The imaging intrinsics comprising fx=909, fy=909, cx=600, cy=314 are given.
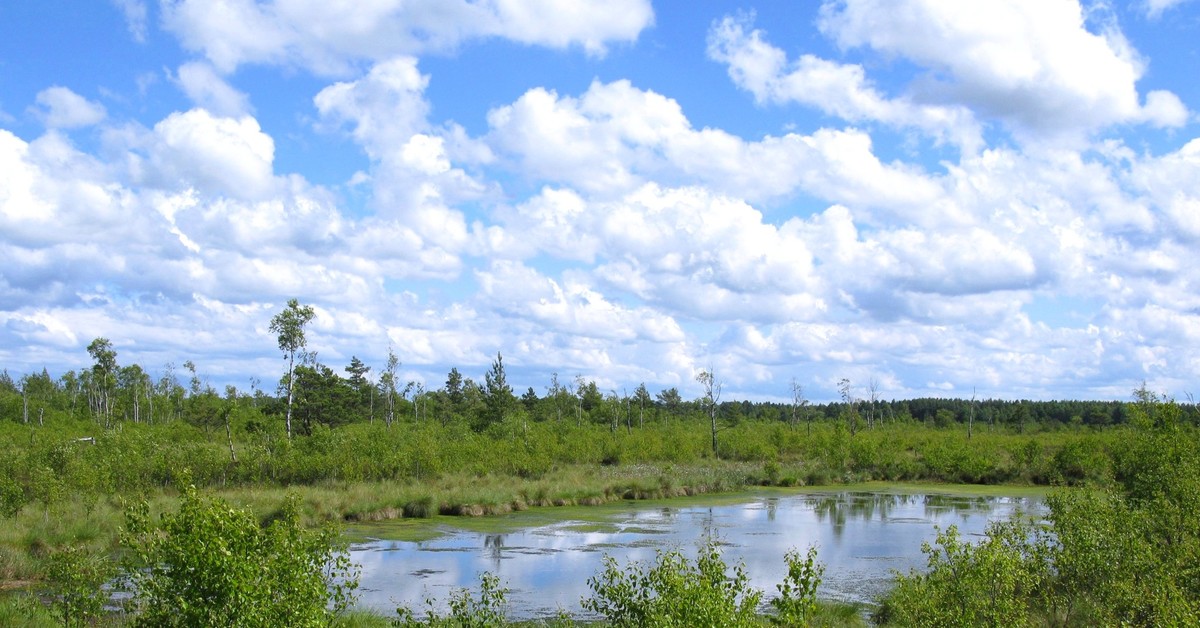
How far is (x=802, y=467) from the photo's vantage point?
213 ft

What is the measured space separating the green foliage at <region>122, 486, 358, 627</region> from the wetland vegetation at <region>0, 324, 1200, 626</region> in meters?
0.03

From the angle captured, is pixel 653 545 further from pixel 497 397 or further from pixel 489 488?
pixel 497 397

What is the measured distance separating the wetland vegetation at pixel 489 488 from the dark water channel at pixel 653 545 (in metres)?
1.46

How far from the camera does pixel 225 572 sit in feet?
29.0

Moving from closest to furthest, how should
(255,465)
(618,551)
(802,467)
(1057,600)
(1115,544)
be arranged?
1. (1115,544)
2. (1057,600)
3. (618,551)
4. (255,465)
5. (802,467)

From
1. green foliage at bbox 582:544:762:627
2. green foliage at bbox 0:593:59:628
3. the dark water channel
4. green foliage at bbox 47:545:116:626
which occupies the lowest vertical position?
the dark water channel

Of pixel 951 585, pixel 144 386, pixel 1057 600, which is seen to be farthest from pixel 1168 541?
pixel 144 386

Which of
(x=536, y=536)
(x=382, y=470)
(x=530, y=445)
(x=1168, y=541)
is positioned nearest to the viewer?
(x=1168, y=541)

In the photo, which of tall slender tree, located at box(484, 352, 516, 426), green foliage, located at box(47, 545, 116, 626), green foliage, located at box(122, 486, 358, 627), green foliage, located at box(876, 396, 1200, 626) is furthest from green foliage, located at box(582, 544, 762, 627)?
tall slender tree, located at box(484, 352, 516, 426)

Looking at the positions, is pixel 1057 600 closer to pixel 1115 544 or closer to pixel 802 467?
pixel 1115 544

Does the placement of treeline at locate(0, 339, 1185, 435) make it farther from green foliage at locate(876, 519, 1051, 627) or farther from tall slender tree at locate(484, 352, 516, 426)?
green foliage at locate(876, 519, 1051, 627)

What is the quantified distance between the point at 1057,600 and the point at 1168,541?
13.2 feet

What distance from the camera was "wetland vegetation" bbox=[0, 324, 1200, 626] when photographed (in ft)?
34.3

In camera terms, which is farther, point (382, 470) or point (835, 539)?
point (382, 470)
